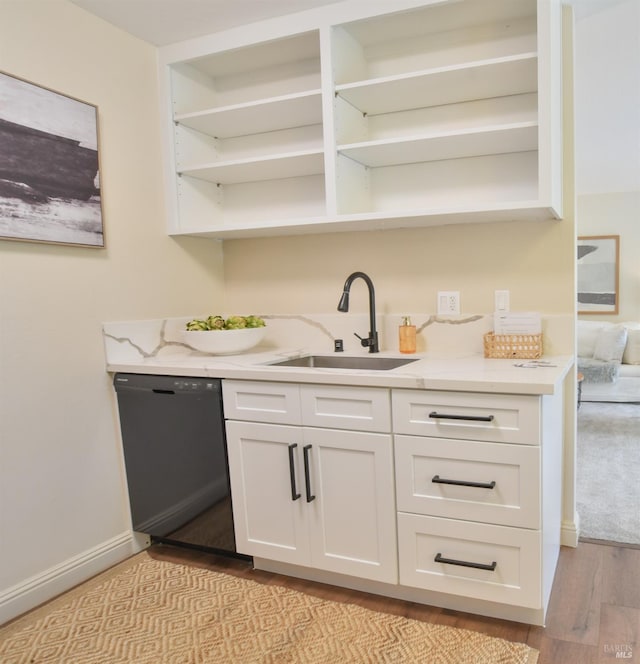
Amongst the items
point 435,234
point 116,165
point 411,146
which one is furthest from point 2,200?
point 435,234

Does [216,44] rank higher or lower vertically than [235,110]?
higher

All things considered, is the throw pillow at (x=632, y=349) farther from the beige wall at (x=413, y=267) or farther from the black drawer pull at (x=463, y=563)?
the black drawer pull at (x=463, y=563)

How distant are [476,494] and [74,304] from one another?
164 centimetres

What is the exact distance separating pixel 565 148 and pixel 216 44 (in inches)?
60.0

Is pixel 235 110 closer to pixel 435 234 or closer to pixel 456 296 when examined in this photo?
pixel 435 234

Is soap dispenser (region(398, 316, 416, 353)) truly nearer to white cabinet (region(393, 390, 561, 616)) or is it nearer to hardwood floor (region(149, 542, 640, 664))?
white cabinet (region(393, 390, 561, 616))

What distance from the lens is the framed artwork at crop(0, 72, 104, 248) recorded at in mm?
1887

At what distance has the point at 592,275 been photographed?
20.1 ft

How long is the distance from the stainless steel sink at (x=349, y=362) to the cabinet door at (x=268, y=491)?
0.35 meters

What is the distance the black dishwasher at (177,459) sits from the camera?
2.15m

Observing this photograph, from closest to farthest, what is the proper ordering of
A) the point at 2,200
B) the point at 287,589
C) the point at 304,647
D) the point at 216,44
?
1. the point at 304,647
2. the point at 2,200
3. the point at 287,589
4. the point at 216,44

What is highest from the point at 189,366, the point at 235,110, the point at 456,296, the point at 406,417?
the point at 235,110

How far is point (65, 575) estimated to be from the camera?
6.94 feet
